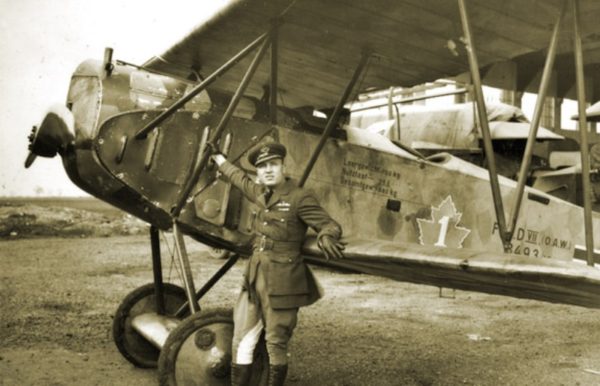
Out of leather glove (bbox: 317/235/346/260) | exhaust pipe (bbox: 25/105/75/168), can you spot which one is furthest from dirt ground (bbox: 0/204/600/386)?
exhaust pipe (bbox: 25/105/75/168)

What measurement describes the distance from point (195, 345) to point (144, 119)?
5.11 feet

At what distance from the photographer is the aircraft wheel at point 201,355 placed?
3.15 m

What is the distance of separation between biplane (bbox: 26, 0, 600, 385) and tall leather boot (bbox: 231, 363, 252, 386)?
0.40 feet

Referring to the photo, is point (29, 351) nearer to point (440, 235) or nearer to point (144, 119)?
point (144, 119)

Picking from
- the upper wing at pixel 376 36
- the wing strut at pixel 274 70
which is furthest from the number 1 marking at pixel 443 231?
the wing strut at pixel 274 70

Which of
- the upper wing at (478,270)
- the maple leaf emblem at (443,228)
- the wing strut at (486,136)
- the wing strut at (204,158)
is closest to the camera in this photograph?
the upper wing at (478,270)

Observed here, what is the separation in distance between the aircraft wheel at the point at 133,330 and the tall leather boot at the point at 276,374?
1488 mm

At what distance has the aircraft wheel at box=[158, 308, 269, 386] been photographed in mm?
3148

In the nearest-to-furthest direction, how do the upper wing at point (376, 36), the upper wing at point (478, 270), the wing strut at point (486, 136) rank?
the upper wing at point (478, 270) → the wing strut at point (486, 136) → the upper wing at point (376, 36)

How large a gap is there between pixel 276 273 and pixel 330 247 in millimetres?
409

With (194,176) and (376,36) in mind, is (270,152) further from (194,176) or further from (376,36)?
(376,36)

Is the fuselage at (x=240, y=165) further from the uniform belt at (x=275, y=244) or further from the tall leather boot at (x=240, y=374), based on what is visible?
the tall leather boot at (x=240, y=374)

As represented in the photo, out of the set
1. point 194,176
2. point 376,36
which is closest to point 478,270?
point 194,176

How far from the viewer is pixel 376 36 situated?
4258 mm
